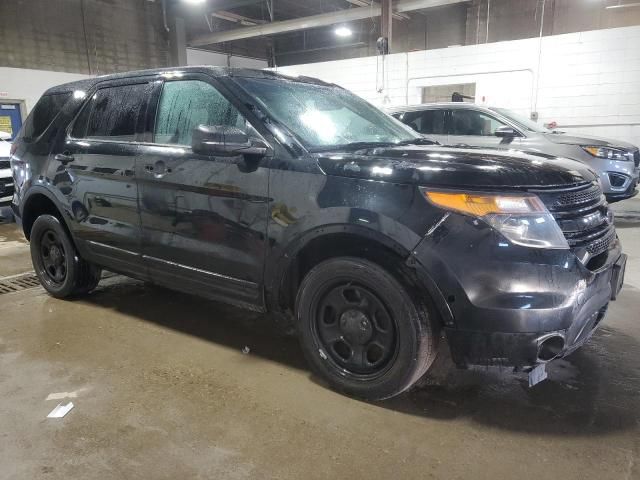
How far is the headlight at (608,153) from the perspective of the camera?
24.0 feet

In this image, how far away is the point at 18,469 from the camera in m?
2.12

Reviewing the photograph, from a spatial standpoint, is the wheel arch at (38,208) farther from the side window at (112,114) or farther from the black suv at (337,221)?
the side window at (112,114)

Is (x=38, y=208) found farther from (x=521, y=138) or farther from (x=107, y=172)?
(x=521, y=138)

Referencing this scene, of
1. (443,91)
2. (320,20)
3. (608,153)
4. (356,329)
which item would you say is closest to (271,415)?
(356,329)

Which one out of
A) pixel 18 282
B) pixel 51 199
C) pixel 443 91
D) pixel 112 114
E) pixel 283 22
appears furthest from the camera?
pixel 283 22

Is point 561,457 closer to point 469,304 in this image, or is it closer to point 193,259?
point 469,304

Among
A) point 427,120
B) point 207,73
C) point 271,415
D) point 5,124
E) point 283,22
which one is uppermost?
point 283,22

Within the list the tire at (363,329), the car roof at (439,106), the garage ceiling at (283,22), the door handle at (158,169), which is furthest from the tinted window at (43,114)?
the garage ceiling at (283,22)

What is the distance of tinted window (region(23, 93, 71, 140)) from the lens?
4.05 meters

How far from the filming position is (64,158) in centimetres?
385

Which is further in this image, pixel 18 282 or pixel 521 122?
pixel 521 122

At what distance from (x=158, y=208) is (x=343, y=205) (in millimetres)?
1416

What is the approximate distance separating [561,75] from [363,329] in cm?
1070

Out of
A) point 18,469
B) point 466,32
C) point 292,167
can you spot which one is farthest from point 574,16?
point 18,469
